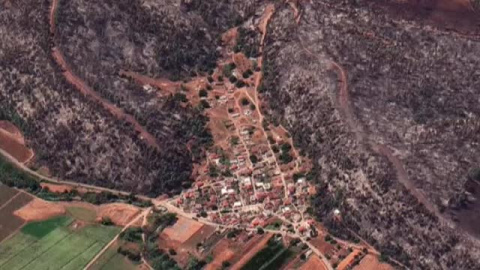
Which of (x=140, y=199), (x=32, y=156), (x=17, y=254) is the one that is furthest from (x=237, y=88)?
(x=17, y=254)

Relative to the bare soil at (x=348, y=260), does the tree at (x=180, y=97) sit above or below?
above

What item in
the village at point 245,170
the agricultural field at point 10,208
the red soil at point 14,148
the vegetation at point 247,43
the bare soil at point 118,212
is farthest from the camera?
the vegetation at point 247,43

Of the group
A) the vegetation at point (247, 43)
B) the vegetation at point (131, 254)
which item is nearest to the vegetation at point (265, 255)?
the vegetation at point (131, 254)

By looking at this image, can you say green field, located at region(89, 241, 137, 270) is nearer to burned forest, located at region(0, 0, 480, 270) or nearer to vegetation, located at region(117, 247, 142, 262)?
vegetation, located at region(117, 247, 142, 262)

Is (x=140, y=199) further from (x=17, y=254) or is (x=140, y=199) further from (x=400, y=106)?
(x=400, y=106)

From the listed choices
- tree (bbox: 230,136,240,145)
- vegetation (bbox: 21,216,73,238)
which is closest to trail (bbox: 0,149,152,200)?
vegetation (bbox: 21,216,73,238)

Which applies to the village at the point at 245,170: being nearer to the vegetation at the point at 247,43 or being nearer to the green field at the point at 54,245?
the vegetation at the point at 247,43

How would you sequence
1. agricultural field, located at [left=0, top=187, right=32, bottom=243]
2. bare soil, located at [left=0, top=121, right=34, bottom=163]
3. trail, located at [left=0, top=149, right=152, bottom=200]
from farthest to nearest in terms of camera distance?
1. bare soil, located at [left=0, top=121, right=34, bottom=163]
2. trail, located at [left=0, top=149, right=152, bottom=200]
3. agricultural field, located at [left=0, top=187, right=32, bottom=243]
